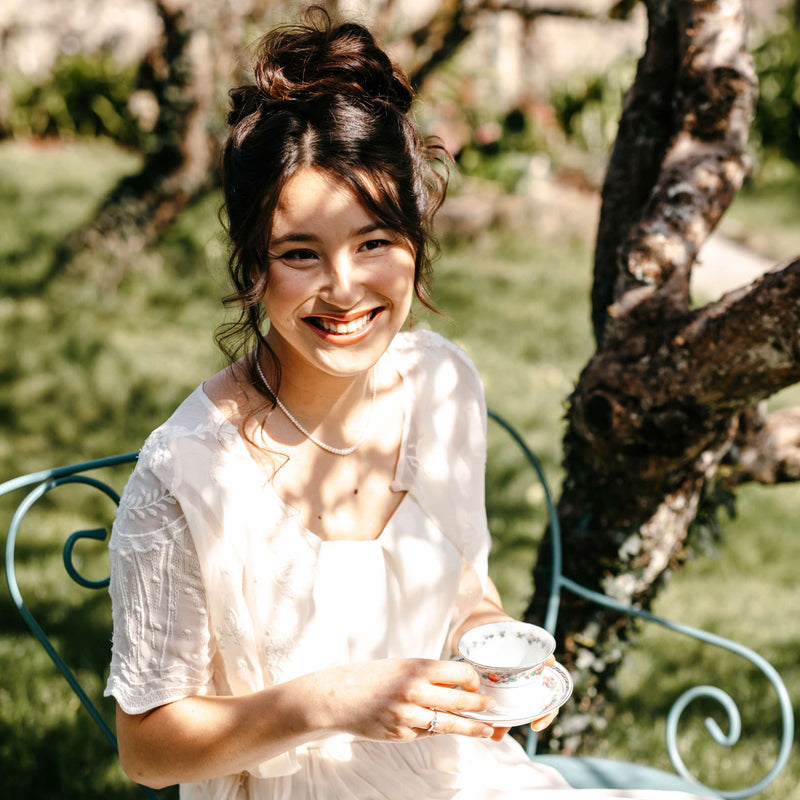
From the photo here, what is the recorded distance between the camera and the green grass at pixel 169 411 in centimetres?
352

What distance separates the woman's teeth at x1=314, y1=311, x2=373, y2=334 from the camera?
1951mm

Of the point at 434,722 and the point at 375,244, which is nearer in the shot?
the point at 434,722

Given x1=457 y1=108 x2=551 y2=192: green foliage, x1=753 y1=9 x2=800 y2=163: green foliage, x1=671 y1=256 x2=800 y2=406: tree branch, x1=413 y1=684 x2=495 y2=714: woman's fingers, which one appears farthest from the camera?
x1=753 y1=9 x2=800 y2=163: green foliage

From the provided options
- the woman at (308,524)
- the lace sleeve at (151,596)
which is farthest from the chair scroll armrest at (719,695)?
the lace sleeve at (151,596)

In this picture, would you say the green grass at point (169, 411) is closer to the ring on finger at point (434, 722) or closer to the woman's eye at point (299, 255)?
the woman's eye at point (299, 255)

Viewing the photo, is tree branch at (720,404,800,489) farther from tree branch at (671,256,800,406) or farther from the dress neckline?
the dress neckline

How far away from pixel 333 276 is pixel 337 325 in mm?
107

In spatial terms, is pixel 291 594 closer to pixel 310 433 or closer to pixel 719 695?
pixel 310 433

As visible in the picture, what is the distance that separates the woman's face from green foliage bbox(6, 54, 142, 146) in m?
8.16

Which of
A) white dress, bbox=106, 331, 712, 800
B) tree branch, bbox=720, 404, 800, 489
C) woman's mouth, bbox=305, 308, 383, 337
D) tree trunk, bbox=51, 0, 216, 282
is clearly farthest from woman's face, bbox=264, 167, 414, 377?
tree trunk, bbox=51, 0, 216, 282

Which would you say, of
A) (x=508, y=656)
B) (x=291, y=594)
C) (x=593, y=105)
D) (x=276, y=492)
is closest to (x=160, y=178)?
(x=593, y=105)

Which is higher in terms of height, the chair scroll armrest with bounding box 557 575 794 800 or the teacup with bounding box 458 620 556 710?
the teacup with bounding box 458 620 556 710

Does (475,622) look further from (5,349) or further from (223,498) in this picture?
(5,349)

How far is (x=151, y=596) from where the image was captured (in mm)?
1831
